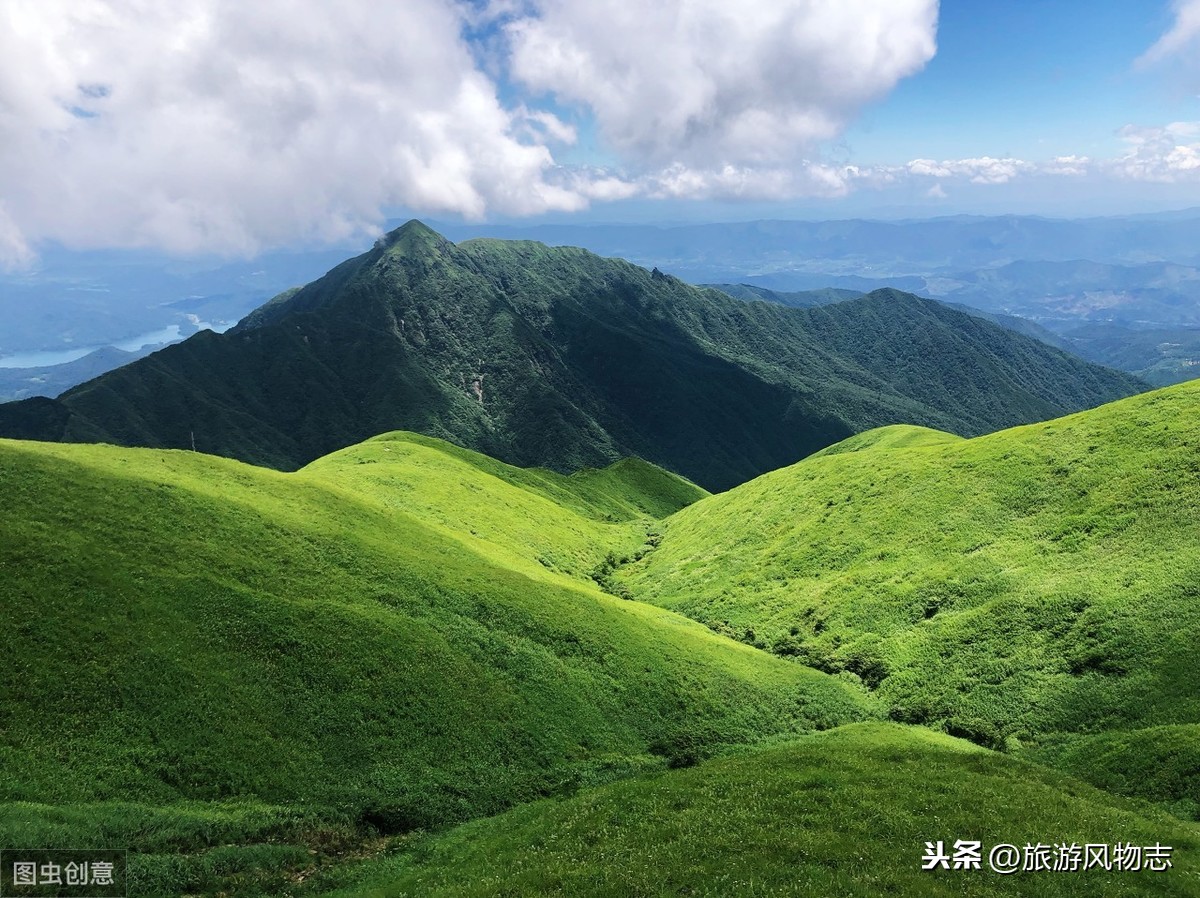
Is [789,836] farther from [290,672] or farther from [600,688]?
[290,672]

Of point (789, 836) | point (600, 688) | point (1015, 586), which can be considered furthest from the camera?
point (1015, 586)

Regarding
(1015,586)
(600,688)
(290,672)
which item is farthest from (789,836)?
Answer: (1015,586)

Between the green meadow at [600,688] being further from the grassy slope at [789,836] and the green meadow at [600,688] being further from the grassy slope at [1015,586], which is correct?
the grassy slope at [1015,586]

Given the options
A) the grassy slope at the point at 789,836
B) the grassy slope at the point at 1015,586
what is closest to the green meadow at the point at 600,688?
the grassy slope at the point at 789,836

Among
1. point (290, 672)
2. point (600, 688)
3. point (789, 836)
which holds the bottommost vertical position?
point (600, 688)

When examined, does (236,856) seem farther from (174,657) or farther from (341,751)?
(174,657)
